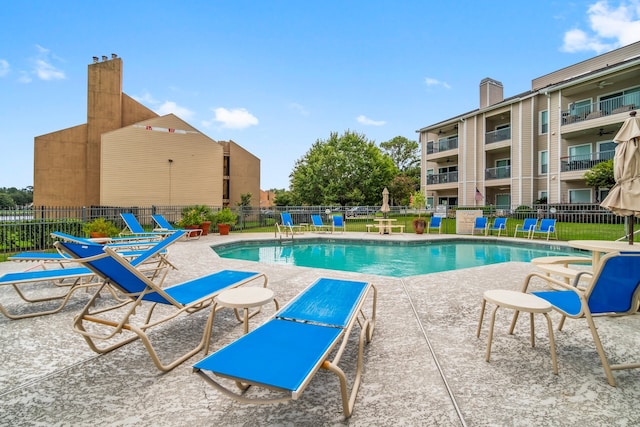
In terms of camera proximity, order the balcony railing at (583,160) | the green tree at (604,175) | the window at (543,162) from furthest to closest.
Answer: the window at (543,162) < the balcony railing at (583,160) < the green tree at (604,175)

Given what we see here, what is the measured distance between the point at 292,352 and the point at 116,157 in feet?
86.7

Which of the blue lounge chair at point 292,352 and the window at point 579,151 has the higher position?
the window at point 579,151

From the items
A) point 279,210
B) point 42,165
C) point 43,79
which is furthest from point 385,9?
point 42,165

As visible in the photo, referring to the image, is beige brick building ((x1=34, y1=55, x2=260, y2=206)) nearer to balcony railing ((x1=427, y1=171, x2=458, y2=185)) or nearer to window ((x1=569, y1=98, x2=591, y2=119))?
balcony railing ((x1=427, y1=171, x2=458, y2=185))

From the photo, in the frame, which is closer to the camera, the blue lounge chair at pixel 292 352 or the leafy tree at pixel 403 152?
the blue lounge chair at pixel 292 352

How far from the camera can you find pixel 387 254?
10484mm

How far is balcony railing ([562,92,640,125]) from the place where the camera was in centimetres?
1698

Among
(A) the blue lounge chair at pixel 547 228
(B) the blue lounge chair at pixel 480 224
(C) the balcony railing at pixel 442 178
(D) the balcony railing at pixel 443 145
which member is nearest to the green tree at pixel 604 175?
(A) the blue lounge chair at pixel 547 228

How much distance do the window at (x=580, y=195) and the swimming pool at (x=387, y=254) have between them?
11.7 m

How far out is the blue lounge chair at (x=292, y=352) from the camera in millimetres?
1460

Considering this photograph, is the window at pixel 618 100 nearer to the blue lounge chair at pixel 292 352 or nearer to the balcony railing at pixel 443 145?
the balcony railing at pixel 443 145

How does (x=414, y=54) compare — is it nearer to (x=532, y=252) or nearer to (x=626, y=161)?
(x=532, y=252)

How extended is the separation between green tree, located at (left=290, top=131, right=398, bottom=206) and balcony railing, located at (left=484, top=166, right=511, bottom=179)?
993cm

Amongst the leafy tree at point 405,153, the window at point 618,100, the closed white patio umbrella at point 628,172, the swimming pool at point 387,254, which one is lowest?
the swimming pool at point 387,254
